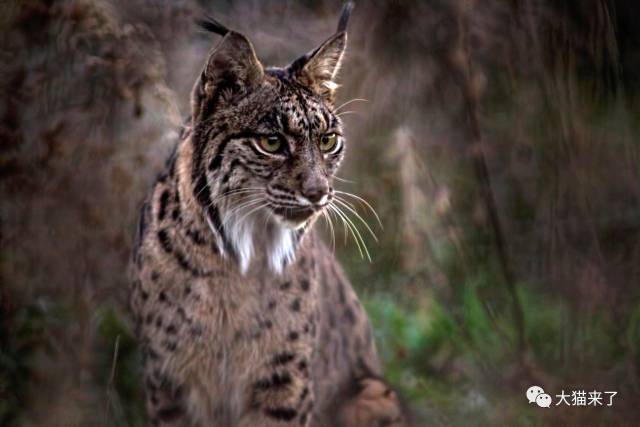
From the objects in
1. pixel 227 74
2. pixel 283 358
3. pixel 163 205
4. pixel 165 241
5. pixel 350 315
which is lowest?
pixel 283 358

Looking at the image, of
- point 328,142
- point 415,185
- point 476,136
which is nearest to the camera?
point 328,142

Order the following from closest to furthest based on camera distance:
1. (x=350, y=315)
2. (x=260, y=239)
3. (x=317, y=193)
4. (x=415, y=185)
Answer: (x=317, y=193) → (x=260, y=239) → (x=350, y=315) → (x=415, y=185)

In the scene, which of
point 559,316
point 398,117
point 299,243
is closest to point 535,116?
point 398,117

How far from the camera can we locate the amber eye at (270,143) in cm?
360

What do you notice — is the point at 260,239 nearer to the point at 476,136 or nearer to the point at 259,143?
the point at 259,143

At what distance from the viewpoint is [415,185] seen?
5355mm

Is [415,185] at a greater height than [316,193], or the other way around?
[415,185]

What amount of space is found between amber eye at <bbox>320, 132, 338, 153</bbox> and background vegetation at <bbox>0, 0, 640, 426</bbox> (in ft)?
4.05

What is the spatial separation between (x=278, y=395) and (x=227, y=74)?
4.55 feet

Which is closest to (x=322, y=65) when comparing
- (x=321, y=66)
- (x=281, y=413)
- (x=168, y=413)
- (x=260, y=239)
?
(x=321, y=66)

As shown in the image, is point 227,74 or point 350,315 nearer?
point 227,74

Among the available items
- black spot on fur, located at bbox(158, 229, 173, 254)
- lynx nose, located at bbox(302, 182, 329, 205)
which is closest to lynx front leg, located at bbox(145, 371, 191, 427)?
black spot on fur, located at bbox(158, 229, 173, 254)

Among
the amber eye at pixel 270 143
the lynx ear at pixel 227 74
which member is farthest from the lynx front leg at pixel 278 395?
the lynx ear at pixel 227 74

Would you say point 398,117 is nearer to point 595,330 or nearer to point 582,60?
point 582,60
